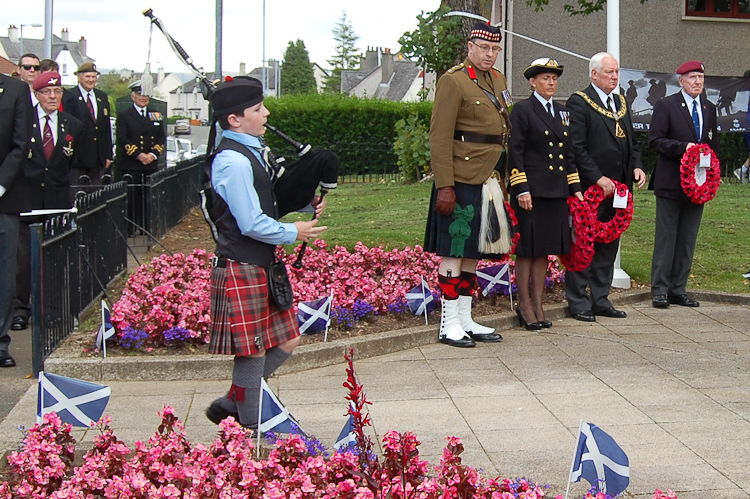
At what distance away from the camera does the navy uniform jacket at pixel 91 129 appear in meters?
11.0

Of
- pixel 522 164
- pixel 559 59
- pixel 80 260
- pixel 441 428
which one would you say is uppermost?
pixel 559 59

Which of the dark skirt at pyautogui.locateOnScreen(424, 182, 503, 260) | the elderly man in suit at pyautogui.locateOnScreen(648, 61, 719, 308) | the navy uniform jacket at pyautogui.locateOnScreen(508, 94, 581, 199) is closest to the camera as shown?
the dark skirt at pyautogui.locateOnScreen(424, 182, 503, 260)

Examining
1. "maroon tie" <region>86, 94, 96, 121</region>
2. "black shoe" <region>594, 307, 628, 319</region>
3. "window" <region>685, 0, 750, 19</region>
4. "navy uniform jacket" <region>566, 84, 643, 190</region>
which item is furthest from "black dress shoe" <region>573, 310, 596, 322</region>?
"window" <region>685, 0, 750, 19</region>

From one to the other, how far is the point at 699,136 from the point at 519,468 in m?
5.05

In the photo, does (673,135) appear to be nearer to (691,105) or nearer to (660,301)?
(691,105)

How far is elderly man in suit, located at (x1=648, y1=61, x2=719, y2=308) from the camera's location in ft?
28.2

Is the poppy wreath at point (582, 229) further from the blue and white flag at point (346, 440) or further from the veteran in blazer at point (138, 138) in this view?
the veteran in blazer at point (138, 138)

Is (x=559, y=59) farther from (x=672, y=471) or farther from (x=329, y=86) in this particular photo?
(x=329, y=86)

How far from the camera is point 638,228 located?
1327 cm

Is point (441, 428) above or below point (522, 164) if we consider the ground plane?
below

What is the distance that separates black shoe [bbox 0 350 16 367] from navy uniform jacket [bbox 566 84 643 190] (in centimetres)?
463

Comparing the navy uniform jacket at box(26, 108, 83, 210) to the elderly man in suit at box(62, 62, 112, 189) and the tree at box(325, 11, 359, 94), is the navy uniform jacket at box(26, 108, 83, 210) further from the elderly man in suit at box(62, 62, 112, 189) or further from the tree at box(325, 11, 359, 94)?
the tree at box(325, 11, 359, 94)

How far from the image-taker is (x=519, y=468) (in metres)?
4.61

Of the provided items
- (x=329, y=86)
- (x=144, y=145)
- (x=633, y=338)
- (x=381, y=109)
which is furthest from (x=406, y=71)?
(x=633, y=338)
